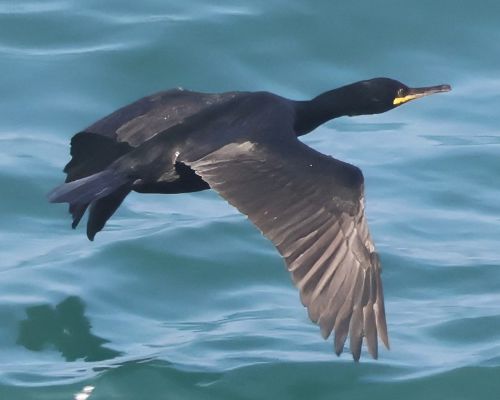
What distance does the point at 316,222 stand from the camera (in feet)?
20.6

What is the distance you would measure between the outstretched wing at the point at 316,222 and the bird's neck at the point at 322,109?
3.10 ft

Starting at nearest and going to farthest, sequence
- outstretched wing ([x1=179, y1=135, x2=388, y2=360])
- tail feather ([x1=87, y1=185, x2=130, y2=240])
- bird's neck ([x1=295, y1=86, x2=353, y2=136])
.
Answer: outstretched wing ([x1=179, y1=135, x2=388, y2=360]), tail feather ([x1=87, y1=185, x2=130, y2=240]), bird's neck ([x1=295, y1=86, x2=353, y2=136])

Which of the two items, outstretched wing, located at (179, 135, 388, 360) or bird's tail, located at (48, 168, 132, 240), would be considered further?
bird's tail, located at (48, 168, 132, 240)

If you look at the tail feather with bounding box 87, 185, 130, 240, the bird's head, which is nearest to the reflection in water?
the tail feather with bounding box 87, 185, 130, 240

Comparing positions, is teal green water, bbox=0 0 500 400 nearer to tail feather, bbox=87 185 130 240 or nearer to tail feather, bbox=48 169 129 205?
tail feather, bbox=87 185 130 240

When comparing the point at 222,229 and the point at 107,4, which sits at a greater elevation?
the point at 107,4

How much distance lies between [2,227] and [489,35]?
3.81 metres

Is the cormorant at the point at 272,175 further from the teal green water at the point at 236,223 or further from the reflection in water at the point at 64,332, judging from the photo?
the teal green water at the point at 236,223

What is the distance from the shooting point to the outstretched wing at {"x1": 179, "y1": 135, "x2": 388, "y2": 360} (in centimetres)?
596

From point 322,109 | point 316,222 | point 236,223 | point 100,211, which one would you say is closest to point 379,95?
point 322,109

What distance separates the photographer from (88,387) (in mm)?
6820

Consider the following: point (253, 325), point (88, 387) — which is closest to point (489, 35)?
point (253, 325)

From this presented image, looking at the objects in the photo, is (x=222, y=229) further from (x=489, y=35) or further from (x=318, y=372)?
(x=489, y=35)

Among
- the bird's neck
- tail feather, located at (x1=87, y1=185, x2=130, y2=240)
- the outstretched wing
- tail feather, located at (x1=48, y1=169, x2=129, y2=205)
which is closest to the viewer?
the outstretched wing
